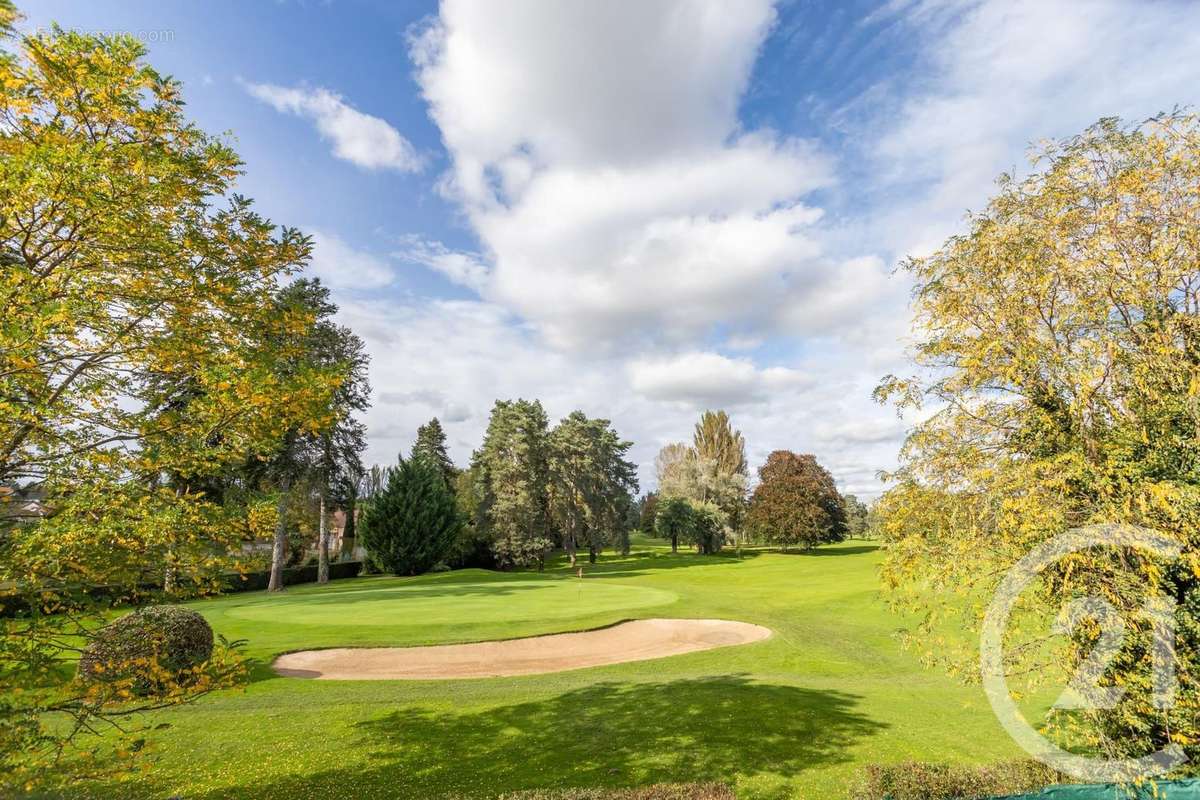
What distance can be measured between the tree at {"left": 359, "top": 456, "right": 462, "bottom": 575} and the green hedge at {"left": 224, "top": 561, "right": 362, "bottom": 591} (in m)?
2.74

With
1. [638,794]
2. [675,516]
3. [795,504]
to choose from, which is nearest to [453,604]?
[638,794]

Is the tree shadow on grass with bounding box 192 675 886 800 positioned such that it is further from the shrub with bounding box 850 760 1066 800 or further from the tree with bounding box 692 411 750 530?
the tree with bounding box 692 411 750 530

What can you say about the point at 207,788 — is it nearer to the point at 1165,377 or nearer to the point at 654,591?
the point at 1165,377

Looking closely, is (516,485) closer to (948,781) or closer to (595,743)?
(595,743)

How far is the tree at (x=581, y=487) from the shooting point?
5250 centimetres

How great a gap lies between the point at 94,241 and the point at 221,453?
2.62 metres

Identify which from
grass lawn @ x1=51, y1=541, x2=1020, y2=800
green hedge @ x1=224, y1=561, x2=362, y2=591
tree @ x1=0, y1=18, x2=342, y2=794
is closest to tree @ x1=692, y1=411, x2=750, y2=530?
green hedge @ x1=224, y1=561, x2=362, y2=591

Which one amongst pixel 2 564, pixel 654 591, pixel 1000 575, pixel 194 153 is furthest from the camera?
pixel 654 591

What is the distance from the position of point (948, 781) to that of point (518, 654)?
40.0 ft

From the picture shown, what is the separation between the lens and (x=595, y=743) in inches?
374

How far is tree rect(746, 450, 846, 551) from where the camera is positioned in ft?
192

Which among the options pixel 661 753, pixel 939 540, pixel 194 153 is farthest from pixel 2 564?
pixel 939 540

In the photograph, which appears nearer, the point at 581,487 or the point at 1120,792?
the point at 1120,792

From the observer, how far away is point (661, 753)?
9.16m
